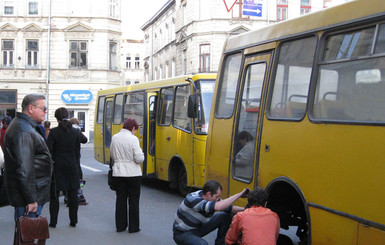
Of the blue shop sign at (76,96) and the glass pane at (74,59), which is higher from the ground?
the glass pane at (74,59)

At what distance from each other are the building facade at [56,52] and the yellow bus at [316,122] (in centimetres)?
3438

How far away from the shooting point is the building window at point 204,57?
133 ft

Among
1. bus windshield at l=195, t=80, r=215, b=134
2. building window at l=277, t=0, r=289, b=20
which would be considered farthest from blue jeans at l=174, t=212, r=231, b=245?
building window at l=277, t=0, r=289, b=20

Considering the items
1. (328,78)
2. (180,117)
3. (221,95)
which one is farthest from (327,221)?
(180,117)

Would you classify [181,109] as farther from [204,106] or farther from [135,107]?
[135,107]

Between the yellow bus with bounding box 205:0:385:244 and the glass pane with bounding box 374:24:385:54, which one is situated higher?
the glass pane with bounding box 374:24:385:54

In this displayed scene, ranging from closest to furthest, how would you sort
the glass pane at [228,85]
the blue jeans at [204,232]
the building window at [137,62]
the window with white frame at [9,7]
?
the blue jeans at [204,232] → the glass pane at [228,85] → the window with white frame at [9,7] → the building window at [137,62]

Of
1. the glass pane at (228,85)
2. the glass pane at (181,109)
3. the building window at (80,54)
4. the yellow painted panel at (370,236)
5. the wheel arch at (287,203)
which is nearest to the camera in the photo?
the yellow painted panel at (370,236)

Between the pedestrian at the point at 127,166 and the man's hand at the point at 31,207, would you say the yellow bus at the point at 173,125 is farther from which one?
the man's hand at the point at 31,207

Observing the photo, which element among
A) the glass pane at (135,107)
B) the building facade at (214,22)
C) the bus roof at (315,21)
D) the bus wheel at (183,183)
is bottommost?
the bus wheel at (183,183)

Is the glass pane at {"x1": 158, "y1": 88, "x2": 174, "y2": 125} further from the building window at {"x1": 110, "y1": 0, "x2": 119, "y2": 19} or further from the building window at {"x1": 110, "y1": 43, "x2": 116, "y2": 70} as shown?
the building window at {"x1": 110, "y1": 0, "x2": 119, "y2": 19}

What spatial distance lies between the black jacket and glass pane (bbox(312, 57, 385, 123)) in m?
2.73

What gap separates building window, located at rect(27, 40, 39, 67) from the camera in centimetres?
4150

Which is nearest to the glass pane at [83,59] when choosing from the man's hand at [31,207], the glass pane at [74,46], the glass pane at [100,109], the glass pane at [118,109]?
the glass pane at [74,46]
